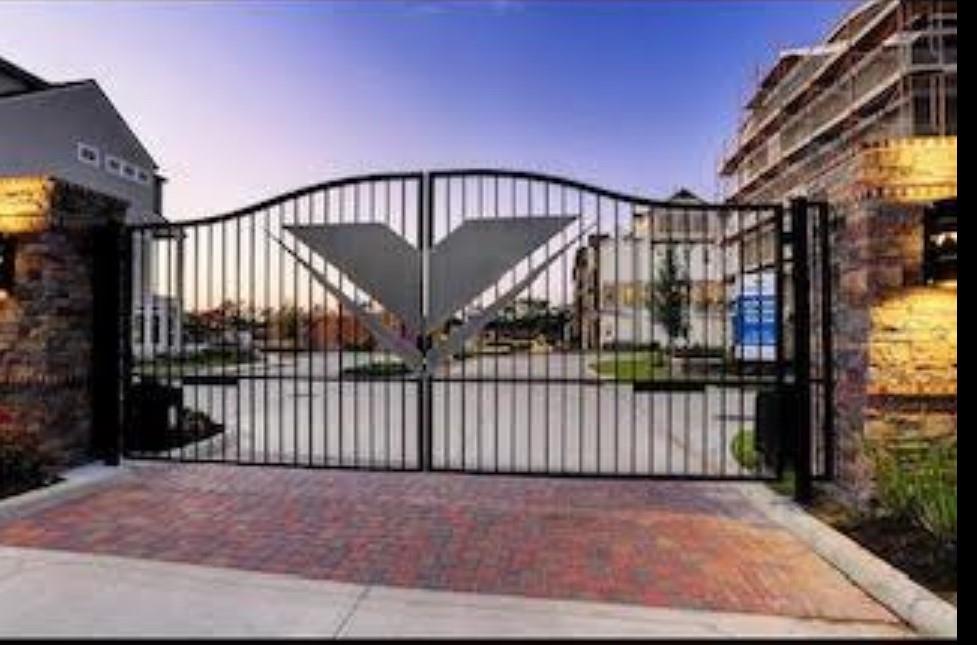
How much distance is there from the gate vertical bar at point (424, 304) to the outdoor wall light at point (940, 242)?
4366 mm

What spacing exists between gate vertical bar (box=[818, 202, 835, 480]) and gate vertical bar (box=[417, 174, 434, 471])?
3.62m

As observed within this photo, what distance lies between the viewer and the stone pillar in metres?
9.45

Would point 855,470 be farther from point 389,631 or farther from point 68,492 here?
point 68,492

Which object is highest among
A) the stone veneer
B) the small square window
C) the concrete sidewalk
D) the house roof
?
the house roof

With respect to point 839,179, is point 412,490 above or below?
below

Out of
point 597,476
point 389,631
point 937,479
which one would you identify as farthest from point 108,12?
point 937,479

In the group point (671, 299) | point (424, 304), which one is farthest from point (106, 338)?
point (671, 299)

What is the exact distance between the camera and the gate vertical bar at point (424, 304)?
364 inches

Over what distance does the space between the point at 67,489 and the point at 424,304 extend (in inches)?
145

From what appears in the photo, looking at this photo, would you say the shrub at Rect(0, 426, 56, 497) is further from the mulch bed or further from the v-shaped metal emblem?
the mulch bed

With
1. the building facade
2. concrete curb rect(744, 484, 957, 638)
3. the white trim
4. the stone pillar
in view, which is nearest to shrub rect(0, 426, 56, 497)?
the stone pillar

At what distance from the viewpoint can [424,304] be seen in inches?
370

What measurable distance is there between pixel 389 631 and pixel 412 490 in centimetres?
396

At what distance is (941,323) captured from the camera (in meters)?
7.57
